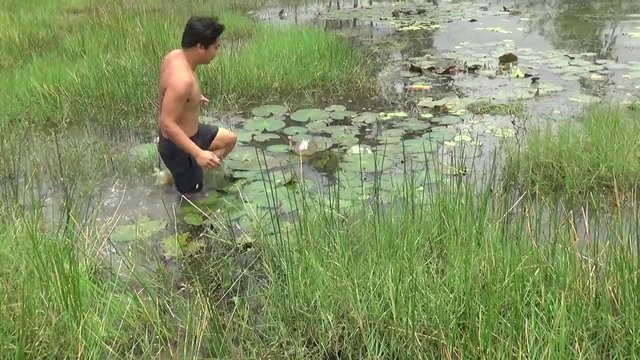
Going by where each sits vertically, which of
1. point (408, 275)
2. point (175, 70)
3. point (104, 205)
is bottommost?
point (104, 205)

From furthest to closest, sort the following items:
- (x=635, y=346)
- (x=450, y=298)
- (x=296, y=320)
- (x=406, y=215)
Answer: (x=406, y=215)
(x=296, y=320)
(x=450, y=298)
(x=635, y=346)

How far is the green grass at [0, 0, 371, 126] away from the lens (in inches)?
230

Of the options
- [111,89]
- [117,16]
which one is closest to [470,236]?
[111,89]

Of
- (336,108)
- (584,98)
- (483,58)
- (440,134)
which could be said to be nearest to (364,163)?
(440,134)

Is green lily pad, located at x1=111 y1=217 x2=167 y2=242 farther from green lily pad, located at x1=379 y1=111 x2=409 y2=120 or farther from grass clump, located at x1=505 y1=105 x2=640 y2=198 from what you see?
green lily pad, located at x1=379 y1=111 x2=409 y2=120

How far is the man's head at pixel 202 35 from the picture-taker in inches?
154

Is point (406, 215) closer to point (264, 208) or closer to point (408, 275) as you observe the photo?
point (408, 275)

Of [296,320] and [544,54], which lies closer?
[296,320]

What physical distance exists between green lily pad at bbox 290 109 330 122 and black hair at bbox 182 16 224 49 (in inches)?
72.1

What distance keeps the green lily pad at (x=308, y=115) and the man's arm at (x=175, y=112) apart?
6.16 feet

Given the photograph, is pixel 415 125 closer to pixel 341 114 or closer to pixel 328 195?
pixel 341 114

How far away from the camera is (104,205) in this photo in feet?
14.0

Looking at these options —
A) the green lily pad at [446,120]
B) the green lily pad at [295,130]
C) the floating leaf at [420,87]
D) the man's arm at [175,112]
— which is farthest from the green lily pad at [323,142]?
the floating leaf at [420,87]

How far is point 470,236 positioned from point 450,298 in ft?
1.56
